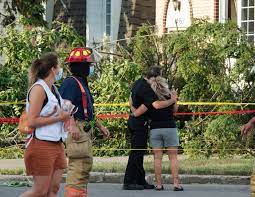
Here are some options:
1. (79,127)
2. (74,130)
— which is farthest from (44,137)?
(79,127)

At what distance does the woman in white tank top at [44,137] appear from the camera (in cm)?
754

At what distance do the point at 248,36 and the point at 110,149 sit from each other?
4692mm

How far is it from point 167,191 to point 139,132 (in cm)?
101

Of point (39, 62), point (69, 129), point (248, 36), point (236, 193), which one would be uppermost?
point (248, 36)

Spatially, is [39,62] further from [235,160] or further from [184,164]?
[235,160]

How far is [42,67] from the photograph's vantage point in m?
7.88

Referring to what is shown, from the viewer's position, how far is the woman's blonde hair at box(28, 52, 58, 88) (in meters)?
7.83

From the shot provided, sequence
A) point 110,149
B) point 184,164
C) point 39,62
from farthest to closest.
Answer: point 110,149
point 184,164
point 39,62

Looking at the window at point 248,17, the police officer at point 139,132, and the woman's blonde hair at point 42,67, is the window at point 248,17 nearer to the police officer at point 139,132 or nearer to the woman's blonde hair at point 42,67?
the police officer at point 139,132

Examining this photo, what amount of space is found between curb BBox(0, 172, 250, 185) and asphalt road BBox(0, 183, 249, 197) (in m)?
0.18

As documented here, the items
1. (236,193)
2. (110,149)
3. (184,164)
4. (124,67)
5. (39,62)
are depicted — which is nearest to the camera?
(39,62)

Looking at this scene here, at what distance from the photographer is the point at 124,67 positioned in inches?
709

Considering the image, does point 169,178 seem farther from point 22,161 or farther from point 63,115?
point 63,115

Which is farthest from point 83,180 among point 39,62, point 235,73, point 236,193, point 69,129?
point 235,73
